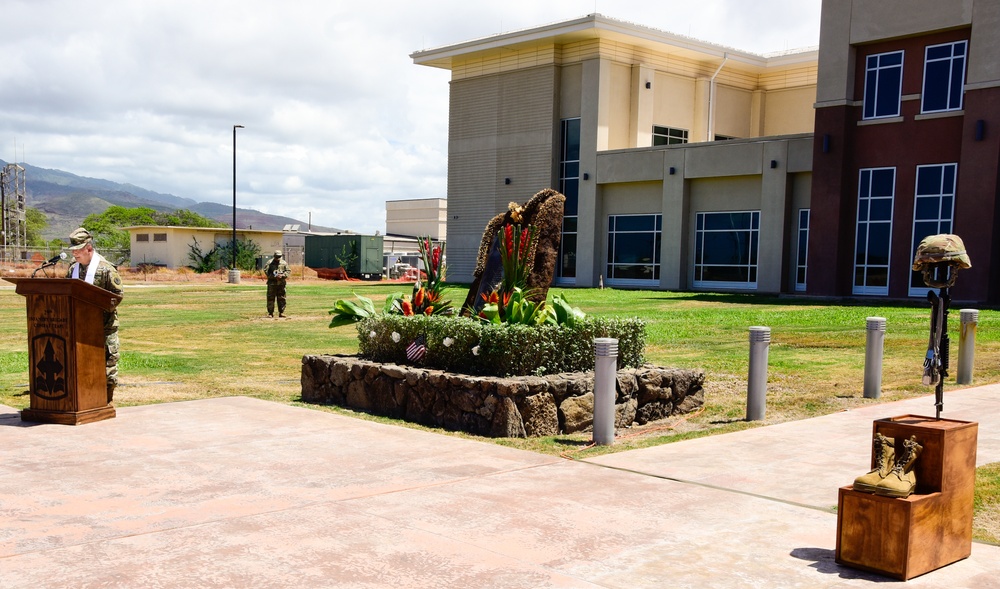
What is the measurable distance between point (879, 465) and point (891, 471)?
0.07m

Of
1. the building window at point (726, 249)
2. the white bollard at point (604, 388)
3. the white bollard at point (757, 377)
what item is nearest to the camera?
the white bollard at point (604, 388)

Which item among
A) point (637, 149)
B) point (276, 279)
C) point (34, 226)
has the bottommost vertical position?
point (276, 279)

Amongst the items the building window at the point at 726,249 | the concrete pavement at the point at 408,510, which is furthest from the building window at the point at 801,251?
the concrete pavement at the point at 408,510

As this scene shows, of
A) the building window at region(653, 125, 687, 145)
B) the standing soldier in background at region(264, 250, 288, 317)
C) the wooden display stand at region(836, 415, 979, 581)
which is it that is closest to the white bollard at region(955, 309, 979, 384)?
the wooden display stand at region(836, 415, 979, 581)

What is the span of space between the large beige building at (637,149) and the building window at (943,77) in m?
5.63

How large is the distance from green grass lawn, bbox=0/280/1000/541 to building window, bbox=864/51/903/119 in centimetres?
751

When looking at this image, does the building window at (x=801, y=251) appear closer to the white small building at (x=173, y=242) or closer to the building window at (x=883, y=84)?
the building window at (x=883, y=84)

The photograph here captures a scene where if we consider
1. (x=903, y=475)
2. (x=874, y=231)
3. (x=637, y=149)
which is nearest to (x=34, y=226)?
(x=637, y=149)

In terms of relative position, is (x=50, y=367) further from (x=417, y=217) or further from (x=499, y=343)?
(x=417, y=217)

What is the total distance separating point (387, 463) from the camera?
23.5ft

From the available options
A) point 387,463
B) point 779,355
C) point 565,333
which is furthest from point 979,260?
point 387,463

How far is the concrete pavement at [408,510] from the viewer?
4.70 m

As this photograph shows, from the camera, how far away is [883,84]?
31562mm

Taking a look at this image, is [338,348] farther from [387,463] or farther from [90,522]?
[90,522]
